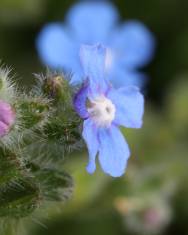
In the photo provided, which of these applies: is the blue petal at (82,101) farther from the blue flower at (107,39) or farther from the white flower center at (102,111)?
the blue flower at (107,39)

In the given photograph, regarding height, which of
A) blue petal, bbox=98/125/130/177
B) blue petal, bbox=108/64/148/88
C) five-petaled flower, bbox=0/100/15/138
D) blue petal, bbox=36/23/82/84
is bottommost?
blue petal, bbox=98/125/130/177

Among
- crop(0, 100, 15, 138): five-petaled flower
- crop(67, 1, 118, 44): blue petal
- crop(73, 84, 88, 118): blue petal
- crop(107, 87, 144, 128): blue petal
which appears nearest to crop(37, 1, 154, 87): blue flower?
crop(67, 1, 118, 44): blue petal

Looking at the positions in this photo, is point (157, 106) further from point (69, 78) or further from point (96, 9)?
point (69, 78)

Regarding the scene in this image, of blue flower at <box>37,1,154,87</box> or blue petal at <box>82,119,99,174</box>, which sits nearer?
blue petal at <box>82,119,99,174</box>

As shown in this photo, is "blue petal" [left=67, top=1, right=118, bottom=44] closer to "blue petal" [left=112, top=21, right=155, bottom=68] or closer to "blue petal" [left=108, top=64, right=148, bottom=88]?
"blue petal" [left=112, top=21, right=155, bottom=68]

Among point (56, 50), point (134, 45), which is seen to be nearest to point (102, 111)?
point (56, 50)

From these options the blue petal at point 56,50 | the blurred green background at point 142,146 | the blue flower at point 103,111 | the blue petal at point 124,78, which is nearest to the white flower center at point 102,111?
the blue flower at point 103,111
